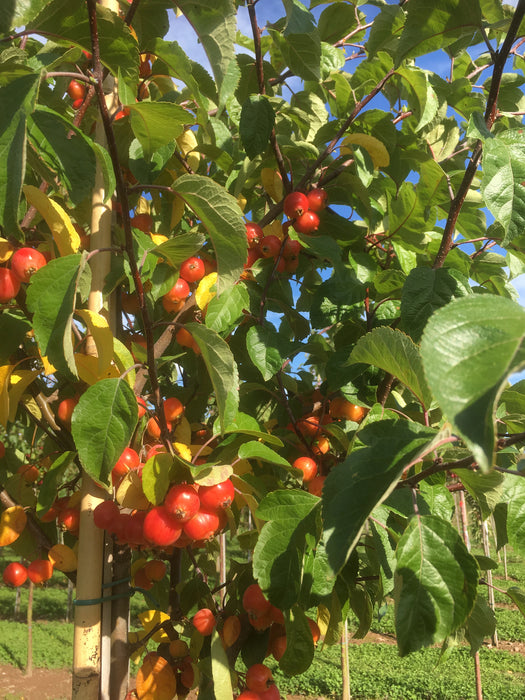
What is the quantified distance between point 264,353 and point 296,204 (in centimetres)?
39

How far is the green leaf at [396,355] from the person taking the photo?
3.05ft

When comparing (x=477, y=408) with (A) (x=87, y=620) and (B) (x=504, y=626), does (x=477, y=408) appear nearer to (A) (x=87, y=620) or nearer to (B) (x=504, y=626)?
(A) (x=87, y=620)

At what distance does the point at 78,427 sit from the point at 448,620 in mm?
684

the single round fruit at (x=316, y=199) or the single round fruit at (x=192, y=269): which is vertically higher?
the single round fruit at (x=316, y=199)

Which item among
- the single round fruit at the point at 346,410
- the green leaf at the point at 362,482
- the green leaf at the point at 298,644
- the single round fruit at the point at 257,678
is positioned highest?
the single round fruit at the point at 346,410

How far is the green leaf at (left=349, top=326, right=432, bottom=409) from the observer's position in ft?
3.05

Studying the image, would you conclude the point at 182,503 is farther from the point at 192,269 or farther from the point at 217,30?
the point at 217,30

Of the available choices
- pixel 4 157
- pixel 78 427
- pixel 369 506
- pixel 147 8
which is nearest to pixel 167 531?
pixel 78 427

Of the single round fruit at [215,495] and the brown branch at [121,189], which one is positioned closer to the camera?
the brown branch at [121,189]

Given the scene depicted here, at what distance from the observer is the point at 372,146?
141cm

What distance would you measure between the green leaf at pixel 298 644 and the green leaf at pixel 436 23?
3.91 feet

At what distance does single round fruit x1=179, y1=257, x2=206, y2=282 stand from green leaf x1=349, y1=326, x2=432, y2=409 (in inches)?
20.2

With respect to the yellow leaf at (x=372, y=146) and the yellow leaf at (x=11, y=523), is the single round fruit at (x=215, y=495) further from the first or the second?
the yellow leaf at (x=372, y=146)

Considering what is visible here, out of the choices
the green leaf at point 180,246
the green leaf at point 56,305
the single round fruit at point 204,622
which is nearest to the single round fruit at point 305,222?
the green leaf at point 180,246
